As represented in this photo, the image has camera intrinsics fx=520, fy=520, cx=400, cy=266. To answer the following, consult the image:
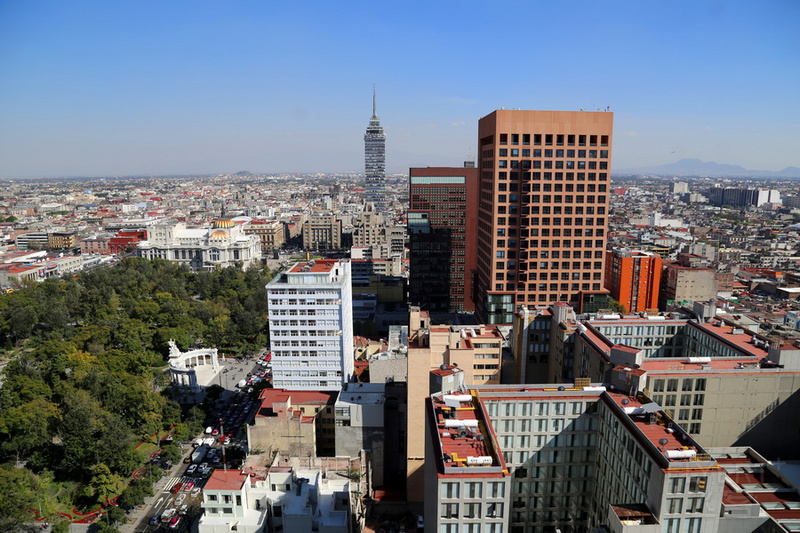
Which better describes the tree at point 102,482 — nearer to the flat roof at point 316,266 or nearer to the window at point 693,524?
the flat roof at point 316,266

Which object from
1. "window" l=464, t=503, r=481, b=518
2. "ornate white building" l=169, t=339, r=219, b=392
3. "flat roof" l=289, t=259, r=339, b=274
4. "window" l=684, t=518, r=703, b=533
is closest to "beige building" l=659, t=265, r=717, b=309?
"flat roof" l=289, t=259, r=339, b=274

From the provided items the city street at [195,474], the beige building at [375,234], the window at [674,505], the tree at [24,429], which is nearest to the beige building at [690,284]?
the beige building at [375,234]

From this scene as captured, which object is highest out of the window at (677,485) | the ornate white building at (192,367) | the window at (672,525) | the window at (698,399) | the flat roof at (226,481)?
the window at (677,485)

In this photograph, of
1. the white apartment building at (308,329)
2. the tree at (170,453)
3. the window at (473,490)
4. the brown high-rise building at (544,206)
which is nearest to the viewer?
the window at (473,490)

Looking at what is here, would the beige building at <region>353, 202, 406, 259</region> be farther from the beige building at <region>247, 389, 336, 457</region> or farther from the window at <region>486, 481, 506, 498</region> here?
the window at <region>486, 481, 506, 498</region>

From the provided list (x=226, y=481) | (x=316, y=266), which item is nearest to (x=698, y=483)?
(x=226, y=481)
